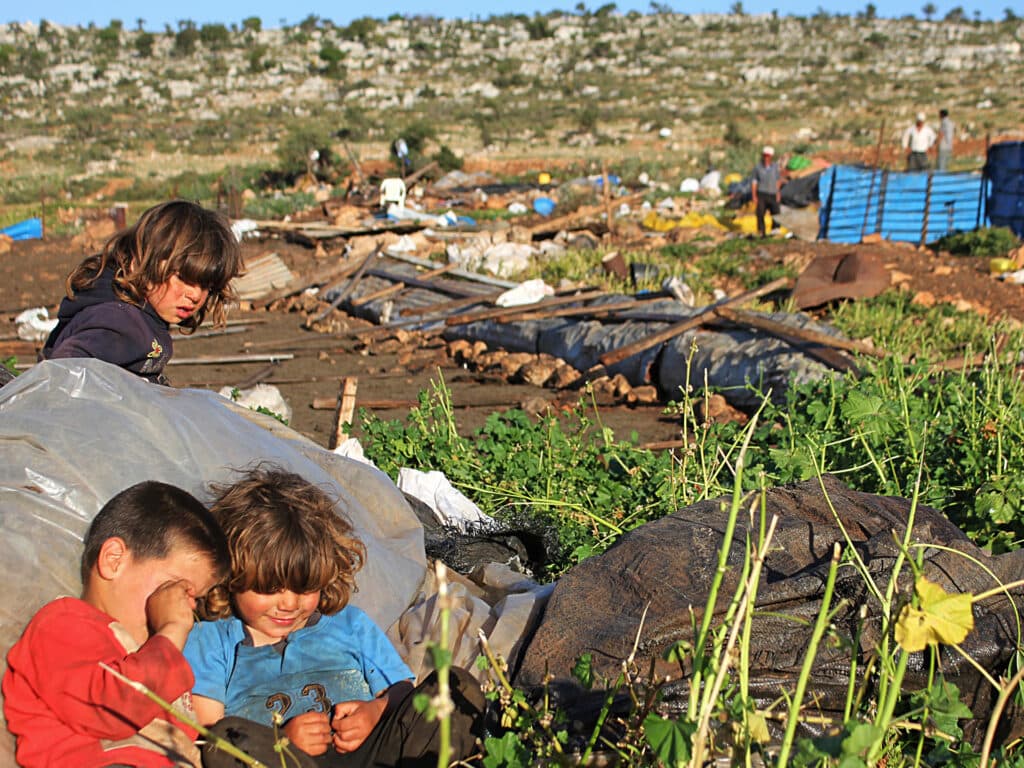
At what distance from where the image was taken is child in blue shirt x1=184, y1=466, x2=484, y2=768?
7.11 ft

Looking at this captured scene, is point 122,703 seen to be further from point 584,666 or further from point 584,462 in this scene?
point 584,462

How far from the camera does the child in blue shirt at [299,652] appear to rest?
2166mm

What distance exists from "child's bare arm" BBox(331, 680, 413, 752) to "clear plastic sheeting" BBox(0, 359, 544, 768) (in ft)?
1.21

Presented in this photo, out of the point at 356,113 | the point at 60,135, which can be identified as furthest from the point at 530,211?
the point at 60,135

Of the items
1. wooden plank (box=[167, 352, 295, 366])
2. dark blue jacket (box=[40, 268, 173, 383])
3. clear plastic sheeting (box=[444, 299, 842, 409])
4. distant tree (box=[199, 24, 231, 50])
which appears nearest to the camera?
dark blue jacket (box=[40, 268, 173, 383])

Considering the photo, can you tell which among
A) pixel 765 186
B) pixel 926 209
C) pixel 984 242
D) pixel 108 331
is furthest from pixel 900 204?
pixel 108 331

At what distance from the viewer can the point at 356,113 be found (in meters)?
41.6

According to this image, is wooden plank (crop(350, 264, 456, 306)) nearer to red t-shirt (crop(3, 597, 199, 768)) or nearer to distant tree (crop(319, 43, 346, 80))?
red t-shirt (crop(3, 597, 199, 768))

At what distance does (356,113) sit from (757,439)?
130ft

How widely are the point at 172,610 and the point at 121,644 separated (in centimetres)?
12

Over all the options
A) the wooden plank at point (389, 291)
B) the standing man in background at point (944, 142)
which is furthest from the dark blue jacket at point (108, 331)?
the standing man in background at point (944, 142)

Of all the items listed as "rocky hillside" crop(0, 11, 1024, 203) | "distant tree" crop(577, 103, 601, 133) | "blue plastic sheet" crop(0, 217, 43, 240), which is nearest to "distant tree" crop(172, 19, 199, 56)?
"rocky hillside" crop(0, 11, 1024, 203)

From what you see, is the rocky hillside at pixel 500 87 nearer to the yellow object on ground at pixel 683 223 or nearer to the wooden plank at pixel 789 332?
the yellow object on ground at pixel 683 223

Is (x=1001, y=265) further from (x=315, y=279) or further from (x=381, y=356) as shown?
(x=315, y=279)
